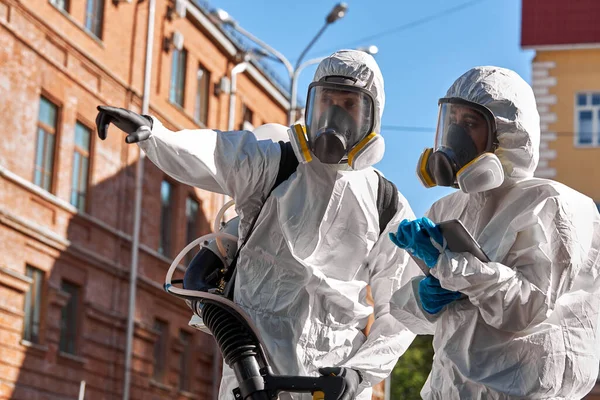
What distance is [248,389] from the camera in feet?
20.2

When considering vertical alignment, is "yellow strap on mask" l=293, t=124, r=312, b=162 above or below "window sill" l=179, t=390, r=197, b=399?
below

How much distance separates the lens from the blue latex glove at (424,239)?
5.26 m

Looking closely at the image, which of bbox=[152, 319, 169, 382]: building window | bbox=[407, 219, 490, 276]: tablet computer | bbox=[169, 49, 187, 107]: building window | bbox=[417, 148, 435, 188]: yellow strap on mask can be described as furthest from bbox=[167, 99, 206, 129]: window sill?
bbox=[407, 219, 490, 276]: tablet computer

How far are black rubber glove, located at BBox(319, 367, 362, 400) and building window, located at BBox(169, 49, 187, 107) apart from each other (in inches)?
1027

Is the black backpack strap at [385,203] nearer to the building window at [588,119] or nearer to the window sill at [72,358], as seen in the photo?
the window sill at [72,358]

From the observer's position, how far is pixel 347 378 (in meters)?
6.18

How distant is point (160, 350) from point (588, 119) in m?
12.8

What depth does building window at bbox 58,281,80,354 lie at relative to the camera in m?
26.0

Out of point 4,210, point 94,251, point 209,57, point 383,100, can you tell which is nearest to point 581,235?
point 383,100

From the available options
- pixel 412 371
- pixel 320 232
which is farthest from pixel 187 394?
pixel 320 232

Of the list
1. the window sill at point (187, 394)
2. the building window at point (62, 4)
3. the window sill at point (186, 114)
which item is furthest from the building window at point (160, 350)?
the building window at point (62, 4)

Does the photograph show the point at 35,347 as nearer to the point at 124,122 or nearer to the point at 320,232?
the point at 320,232

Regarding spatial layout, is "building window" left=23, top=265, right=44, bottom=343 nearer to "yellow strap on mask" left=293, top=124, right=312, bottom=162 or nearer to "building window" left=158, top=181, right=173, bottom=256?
"building window" left=158, top=181, right=173, bottom=256

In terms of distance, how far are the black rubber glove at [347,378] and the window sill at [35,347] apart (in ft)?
60.7
